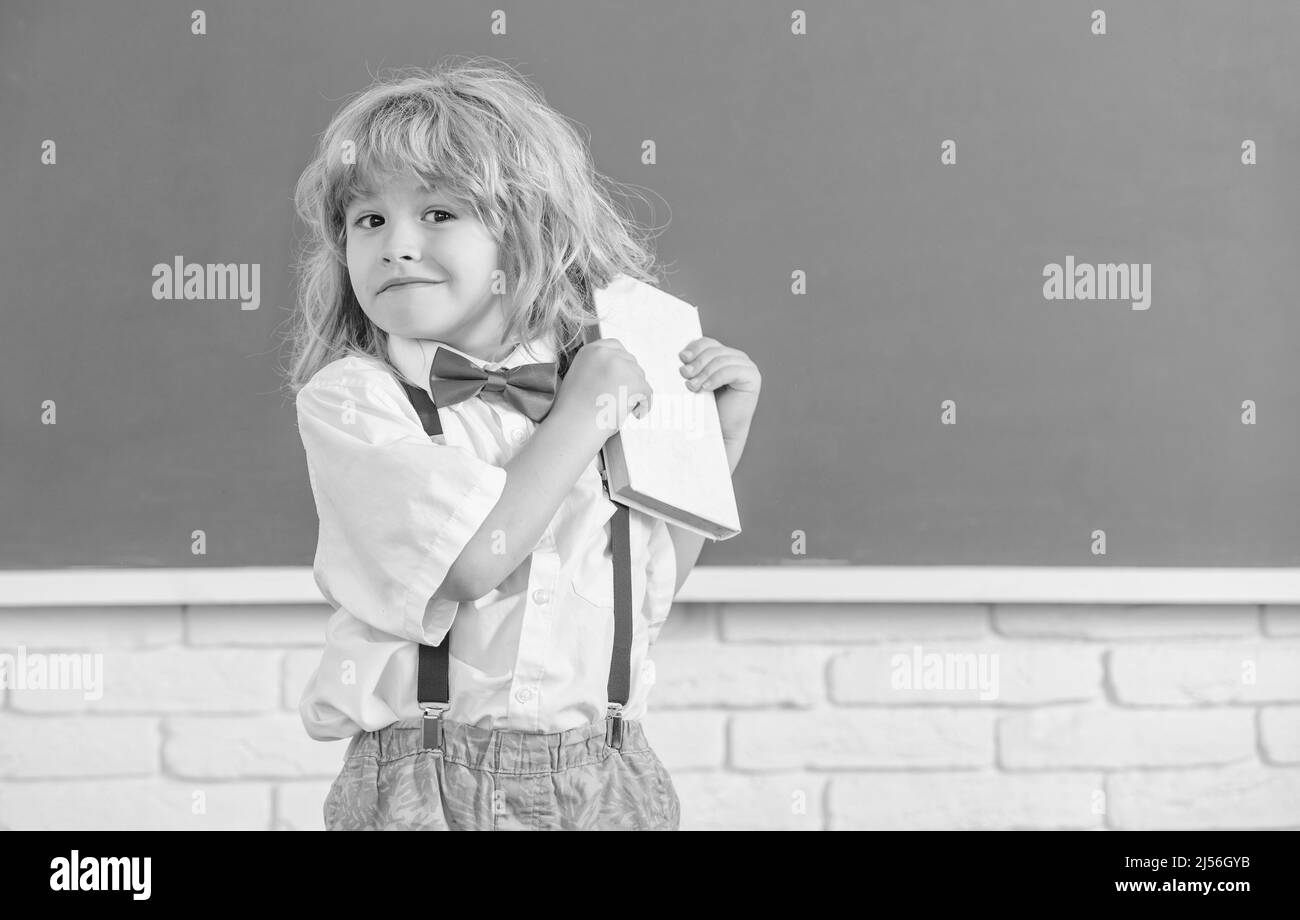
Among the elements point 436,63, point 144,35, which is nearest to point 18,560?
point 144,35

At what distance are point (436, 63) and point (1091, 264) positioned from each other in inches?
36.6

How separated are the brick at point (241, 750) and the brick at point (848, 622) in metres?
0.58

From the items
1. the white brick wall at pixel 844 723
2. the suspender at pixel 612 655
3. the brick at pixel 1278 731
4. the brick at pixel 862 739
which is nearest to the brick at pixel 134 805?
the white brick wall at pixel 844 723

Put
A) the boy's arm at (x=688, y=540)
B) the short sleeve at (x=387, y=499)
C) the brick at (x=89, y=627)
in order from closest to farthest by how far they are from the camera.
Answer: the short sleeve at (x=387, y=499)
the boy's arm at (x=688, y=540)
the brick at (x=89, y=627)

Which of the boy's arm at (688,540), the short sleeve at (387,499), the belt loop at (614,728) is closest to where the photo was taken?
the short sleeve at (387,499)

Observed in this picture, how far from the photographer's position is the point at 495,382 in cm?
93

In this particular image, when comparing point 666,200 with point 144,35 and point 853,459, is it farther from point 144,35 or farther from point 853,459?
point 144,35

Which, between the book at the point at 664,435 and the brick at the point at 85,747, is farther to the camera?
the brick at the point at 85,747

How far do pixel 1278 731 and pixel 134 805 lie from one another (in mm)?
1570

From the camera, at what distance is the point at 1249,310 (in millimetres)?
1527

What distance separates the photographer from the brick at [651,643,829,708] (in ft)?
5.03

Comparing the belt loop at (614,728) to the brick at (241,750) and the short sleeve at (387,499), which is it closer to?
the short sleeve at (387,499)

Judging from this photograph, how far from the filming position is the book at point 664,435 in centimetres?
91
